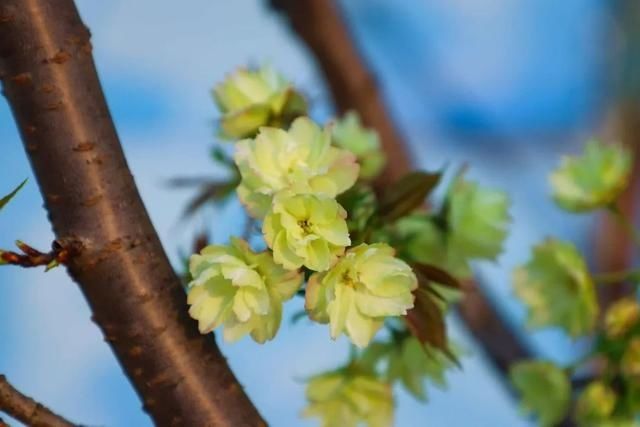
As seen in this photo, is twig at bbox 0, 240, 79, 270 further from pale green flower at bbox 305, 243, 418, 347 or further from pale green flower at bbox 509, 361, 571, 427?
pale green flower at bbox 509, 361, 571, 427

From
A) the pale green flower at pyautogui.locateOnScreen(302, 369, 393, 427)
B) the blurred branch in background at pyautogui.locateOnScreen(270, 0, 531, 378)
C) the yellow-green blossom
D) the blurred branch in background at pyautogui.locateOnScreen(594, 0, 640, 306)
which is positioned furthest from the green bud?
the blurred branch in background at pyautogui.locateOnScreen(594, 0, 640, 306)

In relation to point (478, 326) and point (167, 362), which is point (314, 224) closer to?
point (167, 362)

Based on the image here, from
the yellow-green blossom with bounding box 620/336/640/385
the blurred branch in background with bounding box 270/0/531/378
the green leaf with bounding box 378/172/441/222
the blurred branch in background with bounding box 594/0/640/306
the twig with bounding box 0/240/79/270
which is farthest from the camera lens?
the blurred branch in background with bounding box 594/0/640/306

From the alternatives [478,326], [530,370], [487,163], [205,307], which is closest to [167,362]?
[205,307]

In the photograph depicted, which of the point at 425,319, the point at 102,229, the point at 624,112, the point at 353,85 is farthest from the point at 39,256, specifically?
the point at 624,112

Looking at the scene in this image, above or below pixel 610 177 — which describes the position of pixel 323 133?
above

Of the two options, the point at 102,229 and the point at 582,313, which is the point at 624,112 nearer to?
the point at 582,313
